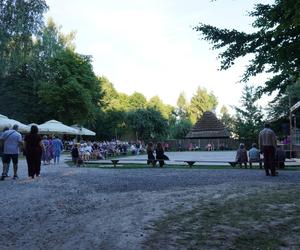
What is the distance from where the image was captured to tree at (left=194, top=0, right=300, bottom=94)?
10.8m

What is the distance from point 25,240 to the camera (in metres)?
6.36

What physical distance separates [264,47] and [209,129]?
188 ft

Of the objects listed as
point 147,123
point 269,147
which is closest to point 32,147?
point 269,147

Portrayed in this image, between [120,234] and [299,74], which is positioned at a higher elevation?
[299,74]

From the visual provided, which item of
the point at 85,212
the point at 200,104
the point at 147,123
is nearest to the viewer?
the point at 85,212

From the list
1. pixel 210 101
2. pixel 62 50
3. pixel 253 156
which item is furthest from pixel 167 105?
pixel 253 156

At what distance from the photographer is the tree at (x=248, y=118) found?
47375mm

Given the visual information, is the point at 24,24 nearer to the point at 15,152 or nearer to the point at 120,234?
the point at 15,152

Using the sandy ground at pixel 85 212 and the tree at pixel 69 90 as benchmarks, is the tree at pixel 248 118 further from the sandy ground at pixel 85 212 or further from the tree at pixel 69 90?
the sandy ground at pixel 85 212

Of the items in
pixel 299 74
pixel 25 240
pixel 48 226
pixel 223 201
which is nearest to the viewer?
pixel 25 240

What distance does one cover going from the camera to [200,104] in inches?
4220

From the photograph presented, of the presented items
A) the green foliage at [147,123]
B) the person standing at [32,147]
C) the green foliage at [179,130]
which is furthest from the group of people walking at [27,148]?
the green foliage at [179,130]

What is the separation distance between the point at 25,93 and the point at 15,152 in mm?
44106

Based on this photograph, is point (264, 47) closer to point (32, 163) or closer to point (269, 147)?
point (269, 147)
